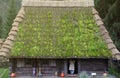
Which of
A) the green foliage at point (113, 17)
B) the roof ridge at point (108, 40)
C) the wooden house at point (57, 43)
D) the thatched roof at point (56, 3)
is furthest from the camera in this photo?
the green foliage at point (113, 17)

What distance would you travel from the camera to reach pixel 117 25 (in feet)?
86.2

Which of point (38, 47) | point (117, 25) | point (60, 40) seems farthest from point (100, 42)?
point (117, 25)

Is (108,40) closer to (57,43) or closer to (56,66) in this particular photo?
(57,43)

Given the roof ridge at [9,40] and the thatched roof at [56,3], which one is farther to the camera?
the thatched roof at [56,3]

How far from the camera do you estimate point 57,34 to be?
21.5 m

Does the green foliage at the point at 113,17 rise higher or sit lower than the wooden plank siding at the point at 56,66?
higher

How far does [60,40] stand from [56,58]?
132 cm

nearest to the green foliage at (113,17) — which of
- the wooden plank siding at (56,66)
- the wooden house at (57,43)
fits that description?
the wooden house at (57,43)

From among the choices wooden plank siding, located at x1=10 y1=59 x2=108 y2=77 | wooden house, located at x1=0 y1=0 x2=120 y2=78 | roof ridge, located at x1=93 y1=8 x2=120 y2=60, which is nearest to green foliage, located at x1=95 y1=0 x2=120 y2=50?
wooden house, located at x1=0 y1=0 x2=120 y2=78

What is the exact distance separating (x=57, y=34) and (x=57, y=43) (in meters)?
0.78

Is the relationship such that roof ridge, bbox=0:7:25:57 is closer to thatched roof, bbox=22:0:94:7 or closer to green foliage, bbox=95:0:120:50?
thatched roof, bbox=22:0:94:7

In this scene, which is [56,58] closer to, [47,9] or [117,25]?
[47,9]

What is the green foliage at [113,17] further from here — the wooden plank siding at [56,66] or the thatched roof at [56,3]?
the wooden plank siding at [56,66]

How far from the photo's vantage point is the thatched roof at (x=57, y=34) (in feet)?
66.7
